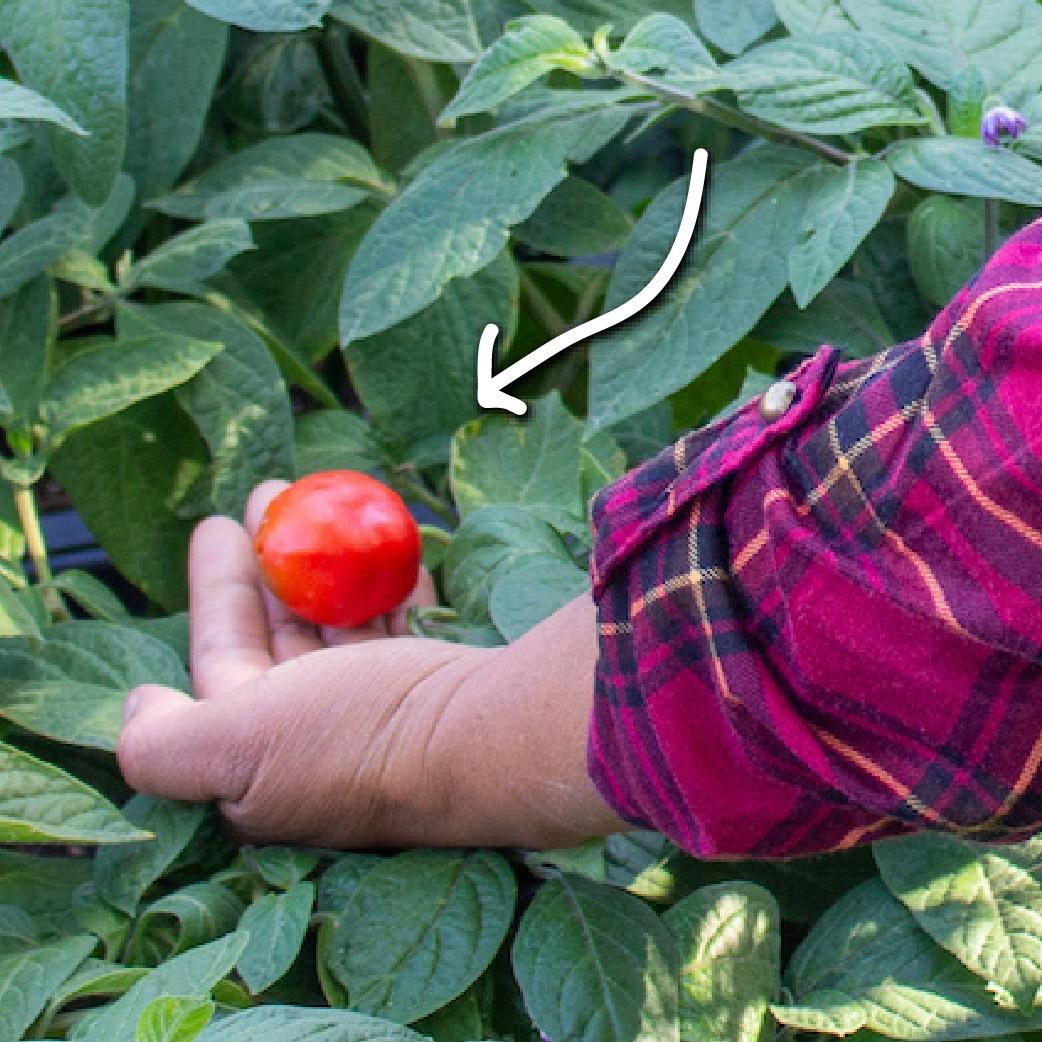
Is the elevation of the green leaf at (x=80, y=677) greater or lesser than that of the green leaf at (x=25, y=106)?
lesser

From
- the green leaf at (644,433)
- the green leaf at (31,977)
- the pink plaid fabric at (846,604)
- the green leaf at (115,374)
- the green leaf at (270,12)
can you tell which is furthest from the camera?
the green leaf at (644,433)

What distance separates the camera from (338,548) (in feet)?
3.19

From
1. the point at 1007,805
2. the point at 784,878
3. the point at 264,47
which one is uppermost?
the point at 264,47

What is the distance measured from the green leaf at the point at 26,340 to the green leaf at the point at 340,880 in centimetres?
39

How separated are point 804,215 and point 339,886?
0.50 m

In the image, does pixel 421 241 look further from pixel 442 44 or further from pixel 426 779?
pixel 426 779

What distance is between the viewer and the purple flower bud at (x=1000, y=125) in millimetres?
891

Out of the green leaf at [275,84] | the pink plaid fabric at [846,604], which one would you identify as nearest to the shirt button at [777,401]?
the pink plaid fabric at [846,604]

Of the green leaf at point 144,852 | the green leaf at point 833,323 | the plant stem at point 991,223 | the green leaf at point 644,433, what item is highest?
the plant stem at point 991,223

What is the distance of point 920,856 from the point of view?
0.81m

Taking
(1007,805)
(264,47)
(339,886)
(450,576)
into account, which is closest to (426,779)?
(339,886)

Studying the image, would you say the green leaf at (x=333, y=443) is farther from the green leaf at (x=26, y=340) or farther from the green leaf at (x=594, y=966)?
the green leaf at (x=594, y=966)

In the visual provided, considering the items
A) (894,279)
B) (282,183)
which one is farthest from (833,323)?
(282,183)

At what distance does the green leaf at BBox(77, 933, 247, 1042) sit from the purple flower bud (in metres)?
0.61
